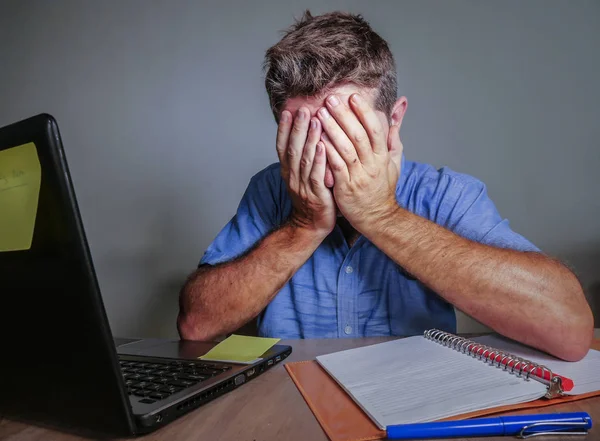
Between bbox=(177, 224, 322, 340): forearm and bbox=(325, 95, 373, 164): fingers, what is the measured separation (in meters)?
0.21

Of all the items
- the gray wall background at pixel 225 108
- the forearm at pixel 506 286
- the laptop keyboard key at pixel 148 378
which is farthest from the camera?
the gray wall background at pixel 225 108

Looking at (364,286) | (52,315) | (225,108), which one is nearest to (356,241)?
(364,286)

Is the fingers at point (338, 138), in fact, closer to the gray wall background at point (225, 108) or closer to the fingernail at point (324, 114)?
the fingernail at point (324, 114)

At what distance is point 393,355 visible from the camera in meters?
0.66

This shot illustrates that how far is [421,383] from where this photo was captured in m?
0.53

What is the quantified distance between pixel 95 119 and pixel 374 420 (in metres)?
1.71

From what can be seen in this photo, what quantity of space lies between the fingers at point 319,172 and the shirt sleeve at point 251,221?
0.26 metres

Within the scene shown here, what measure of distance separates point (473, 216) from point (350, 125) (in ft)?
1.03

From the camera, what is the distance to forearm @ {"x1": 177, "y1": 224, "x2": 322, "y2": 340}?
37.0 inches

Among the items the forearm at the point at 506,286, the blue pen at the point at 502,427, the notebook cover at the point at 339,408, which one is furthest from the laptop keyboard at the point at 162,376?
the forearm at the point at 506,286

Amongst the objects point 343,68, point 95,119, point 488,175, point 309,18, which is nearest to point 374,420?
point 343,68

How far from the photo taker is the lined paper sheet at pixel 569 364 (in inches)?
21.0

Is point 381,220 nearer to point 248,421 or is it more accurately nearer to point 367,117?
point 367,117

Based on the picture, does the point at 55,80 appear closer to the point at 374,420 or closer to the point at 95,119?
the point at 95,119
